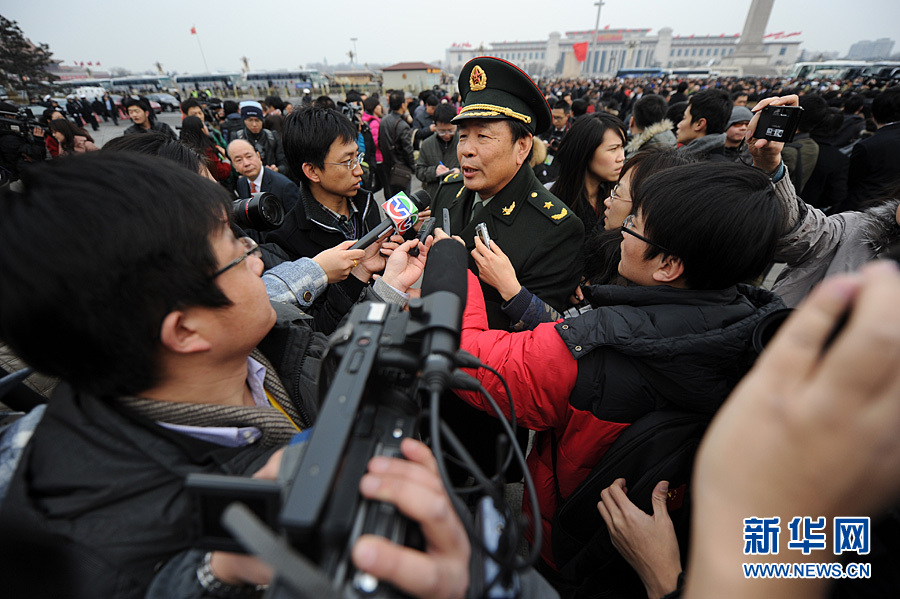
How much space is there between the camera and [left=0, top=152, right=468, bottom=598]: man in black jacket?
0.76 meters

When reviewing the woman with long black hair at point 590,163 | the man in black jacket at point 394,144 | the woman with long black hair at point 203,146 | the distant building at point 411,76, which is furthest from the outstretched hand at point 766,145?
the distant building at point 411,76

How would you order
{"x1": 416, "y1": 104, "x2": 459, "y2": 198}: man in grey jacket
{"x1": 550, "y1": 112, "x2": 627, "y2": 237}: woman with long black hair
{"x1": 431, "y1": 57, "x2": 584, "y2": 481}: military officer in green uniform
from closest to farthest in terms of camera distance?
{"x1": 431, "y1": 57, "x2": 584, "y2": 481}: military officer in green uniform, {"x1": 550, "y1": 112, "x2": 627, "y2": 237}: woman with long black hair, {"x1": 416, "y1": 104, "x2": 459, "y2": 198}: man in grey jacket

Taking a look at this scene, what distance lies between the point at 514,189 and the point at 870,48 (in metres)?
184

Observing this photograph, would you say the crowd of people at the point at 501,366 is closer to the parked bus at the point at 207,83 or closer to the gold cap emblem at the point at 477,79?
the gold cap emblem at the point at 477,79

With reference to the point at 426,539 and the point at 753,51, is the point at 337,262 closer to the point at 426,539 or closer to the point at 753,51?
the point at 426,539

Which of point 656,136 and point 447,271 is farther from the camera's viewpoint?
point 656,136

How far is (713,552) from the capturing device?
0.59 metres

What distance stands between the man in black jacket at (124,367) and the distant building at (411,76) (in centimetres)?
3660

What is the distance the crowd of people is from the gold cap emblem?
1 centimetres

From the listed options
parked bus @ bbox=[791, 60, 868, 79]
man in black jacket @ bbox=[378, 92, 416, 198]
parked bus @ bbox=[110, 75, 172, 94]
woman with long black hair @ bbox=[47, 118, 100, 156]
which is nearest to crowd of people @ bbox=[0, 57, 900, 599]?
man in black jacket @ bbox=[378, 92, 416, 198]

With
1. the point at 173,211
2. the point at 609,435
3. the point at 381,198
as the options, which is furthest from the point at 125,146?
the point at 381,198

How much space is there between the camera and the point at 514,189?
89.8 inches

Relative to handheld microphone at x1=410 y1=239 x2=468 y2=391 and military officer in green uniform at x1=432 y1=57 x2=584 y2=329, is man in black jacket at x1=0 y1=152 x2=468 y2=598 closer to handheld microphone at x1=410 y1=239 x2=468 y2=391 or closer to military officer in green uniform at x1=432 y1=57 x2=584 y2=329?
handheld microphone at x1=410 y1=239 x2=468 y2=391

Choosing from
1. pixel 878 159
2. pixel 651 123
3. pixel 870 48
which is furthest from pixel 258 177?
pixel 870 48
